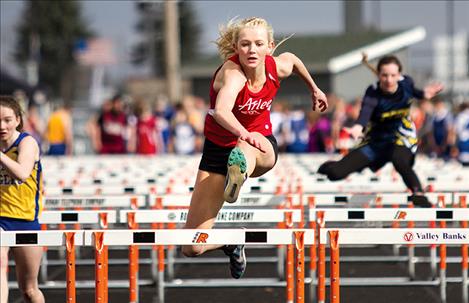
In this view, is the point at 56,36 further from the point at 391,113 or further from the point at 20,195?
the point at 20,195

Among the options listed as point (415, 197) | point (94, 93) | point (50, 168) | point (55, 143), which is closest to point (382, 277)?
point (415, 197)

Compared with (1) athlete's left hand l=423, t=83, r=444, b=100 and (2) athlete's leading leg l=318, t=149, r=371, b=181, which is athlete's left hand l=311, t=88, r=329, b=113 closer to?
(2) athlete's leading leg l=318, t=149, r=371, b=181

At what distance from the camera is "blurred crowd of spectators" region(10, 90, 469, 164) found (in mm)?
19188

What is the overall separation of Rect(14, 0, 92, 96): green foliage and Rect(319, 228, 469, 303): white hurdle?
279 ft

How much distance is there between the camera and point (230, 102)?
6.51 m

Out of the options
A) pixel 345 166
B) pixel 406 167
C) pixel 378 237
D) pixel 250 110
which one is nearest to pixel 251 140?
pixel 250 110

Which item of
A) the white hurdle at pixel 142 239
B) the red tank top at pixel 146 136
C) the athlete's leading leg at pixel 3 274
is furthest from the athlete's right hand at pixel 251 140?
the red tank top at pixel 146 136

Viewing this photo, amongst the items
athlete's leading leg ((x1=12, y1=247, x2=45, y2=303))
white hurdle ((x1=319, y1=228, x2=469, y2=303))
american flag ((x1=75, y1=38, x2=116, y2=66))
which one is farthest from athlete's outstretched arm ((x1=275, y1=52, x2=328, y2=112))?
american flag ((x1=75, y1=38, x2=116, y2=66))

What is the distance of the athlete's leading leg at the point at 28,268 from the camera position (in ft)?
22.3

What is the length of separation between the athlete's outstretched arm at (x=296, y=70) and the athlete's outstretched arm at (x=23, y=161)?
5.55ft

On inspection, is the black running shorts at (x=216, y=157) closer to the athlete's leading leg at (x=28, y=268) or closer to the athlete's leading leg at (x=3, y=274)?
the athlete's leading leg at (x=28, y=268)

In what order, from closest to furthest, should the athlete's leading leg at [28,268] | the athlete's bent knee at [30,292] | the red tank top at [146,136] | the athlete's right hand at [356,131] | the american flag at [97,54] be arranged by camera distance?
1. the athlete's leading leg at [28,268]
2. the athlete's bent knee at [30,292]
3. the athlete's right hand at [356,131]
4. the red tank top at [146,136]
5. the american flag at [97,54]

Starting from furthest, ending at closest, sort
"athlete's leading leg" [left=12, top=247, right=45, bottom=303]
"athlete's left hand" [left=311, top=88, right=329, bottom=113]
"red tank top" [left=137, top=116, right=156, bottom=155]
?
1. "red tank top" [left=137, top=116, right=156, bottom=155]
2. "athlete's left hand" [left=311, top=88, right=329, bottom=113]
3. "athlete's leading leg" [left=12, top=247, right=45, bottom=303]

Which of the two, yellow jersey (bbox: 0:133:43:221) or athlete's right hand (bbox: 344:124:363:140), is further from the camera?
athlete's right hand (bbox: 344:124:363:140)
